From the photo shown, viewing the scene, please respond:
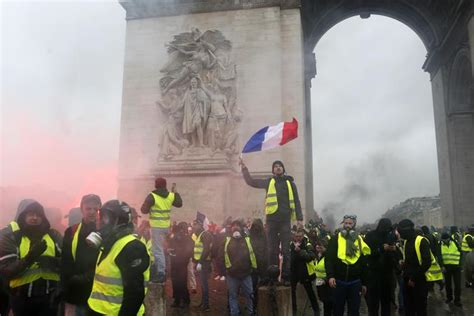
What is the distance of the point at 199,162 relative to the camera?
1455 centimetres

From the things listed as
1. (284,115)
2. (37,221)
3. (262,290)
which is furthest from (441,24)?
(37,221)

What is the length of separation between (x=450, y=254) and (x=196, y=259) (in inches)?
229

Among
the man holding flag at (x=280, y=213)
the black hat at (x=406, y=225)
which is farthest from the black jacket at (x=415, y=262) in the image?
the man holding flag at (x=280, y=213)

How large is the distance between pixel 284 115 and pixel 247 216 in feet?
11.9

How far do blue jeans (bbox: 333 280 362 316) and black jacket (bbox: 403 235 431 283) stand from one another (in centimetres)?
80

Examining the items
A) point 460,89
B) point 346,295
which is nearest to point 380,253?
point 346,295

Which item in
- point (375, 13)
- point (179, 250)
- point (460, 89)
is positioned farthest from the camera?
point (375, 13)

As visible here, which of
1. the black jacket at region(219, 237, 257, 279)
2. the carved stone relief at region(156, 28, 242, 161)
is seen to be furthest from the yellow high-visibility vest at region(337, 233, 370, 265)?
the carved stone relief at region(156, 28, 242, 161)

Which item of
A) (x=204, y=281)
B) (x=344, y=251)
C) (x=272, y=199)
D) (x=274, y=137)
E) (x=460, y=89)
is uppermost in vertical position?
(x=460, y=89)

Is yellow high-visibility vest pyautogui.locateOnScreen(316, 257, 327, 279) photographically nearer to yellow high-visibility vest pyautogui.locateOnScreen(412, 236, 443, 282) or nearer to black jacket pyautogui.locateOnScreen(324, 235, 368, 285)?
black jacket pyautogui.locateOnScreen(324, 235, 368, 285)

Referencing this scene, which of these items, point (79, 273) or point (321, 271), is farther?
point (321, 271)

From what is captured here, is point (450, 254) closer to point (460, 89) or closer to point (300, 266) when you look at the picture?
point (300, 266)

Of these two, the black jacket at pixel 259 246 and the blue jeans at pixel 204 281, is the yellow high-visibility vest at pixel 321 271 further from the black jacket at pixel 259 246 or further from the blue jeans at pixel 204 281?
the blue jeans at pixel 204 281

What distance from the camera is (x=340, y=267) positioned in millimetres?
6203
